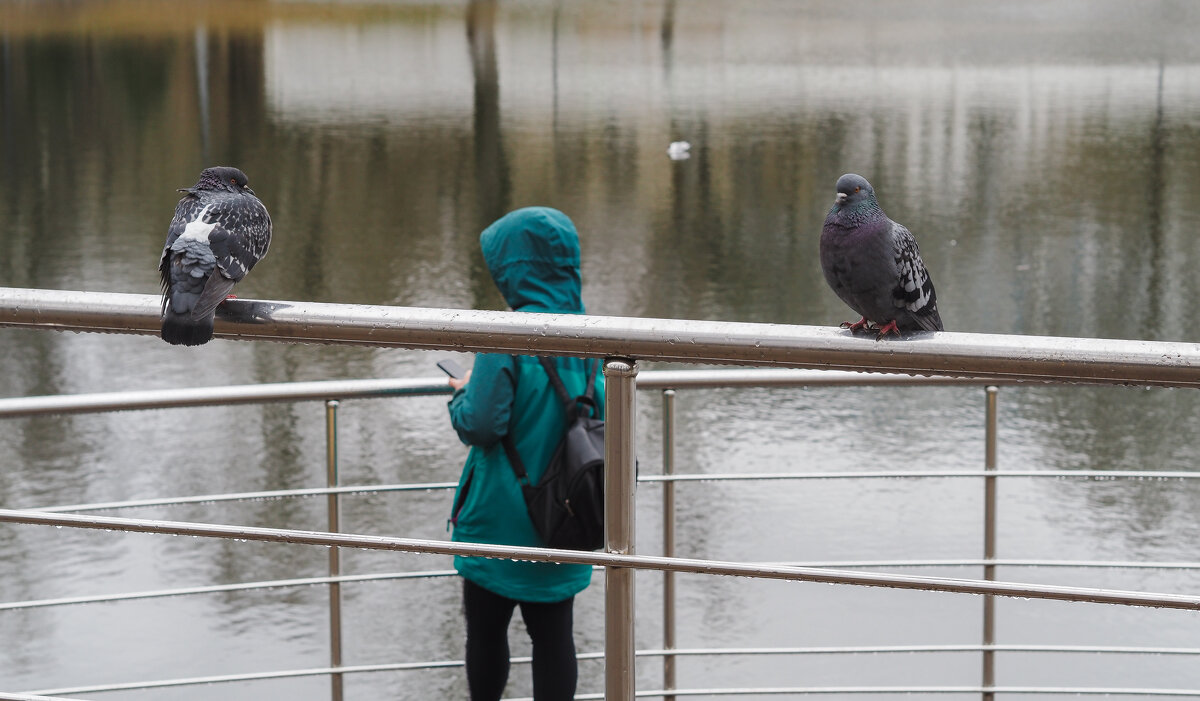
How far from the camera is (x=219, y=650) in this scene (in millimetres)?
6141

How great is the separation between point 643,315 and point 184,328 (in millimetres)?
13850

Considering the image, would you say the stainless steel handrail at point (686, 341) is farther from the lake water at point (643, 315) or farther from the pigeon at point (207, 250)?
the lake water at point (643, 315)

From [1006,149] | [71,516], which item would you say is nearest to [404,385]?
[71,516]

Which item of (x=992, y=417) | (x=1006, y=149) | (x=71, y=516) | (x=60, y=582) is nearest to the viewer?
(x=71, y=516)

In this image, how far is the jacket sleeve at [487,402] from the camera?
2.77 m

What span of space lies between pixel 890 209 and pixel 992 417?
65.5 feet

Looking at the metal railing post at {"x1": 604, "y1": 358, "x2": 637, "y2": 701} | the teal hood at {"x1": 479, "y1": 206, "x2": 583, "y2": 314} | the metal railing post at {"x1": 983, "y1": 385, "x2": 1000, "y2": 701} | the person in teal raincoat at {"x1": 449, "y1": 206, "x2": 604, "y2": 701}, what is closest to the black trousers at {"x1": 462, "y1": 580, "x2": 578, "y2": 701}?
the person in teal raincoat at {"x1": 449, "y1": 206, "x2": 604, "y2": 701}

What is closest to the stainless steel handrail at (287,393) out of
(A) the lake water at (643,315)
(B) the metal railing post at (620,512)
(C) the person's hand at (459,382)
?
(C) the person's hand at (459,382)

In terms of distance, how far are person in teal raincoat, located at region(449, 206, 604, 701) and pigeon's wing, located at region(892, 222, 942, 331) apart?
71 cm

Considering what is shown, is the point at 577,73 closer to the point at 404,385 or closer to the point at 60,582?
the point at 60,582

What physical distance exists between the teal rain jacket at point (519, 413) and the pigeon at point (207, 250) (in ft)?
1.66

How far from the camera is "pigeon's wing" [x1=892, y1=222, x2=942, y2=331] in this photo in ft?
7.28

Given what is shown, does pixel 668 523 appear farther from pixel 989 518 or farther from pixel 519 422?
pixel 989 518

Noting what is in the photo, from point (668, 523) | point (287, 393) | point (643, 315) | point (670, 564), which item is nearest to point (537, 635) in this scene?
point (668, 523)
